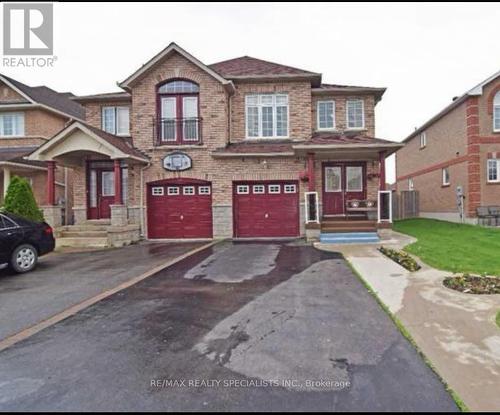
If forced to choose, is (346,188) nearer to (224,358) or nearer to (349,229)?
(349,229)

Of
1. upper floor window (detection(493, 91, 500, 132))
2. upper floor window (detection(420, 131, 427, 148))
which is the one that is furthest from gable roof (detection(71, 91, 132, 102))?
upper floor window (detection(420, 131, 427, 148))

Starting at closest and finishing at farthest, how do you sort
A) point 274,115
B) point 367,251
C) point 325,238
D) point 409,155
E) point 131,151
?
point 367,251, point 325,238, point 131,151, point 274,115, point 409,155

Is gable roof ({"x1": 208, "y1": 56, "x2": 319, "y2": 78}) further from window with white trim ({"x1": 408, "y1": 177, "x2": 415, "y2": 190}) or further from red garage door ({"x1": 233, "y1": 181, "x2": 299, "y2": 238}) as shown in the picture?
window with white trim ({"x1": 408, "y1": 177, "x2": 415, "y2": 190})

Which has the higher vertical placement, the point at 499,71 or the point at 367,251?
the point at 499,71

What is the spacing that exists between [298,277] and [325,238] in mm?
5438

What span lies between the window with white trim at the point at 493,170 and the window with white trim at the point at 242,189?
1144cm

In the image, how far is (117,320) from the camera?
4.62 meters

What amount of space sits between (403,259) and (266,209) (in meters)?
6.86

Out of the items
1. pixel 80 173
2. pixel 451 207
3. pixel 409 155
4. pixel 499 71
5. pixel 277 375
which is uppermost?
pixel 499 71

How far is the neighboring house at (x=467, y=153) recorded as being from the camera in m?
15.8

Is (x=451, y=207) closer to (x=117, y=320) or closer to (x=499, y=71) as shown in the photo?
(x=499, y=71)

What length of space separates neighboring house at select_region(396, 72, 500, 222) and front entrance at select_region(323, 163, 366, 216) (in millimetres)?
5977

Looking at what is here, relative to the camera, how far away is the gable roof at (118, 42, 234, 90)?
13766 mm

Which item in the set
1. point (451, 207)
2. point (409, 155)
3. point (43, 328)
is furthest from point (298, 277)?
point (409, 155)
